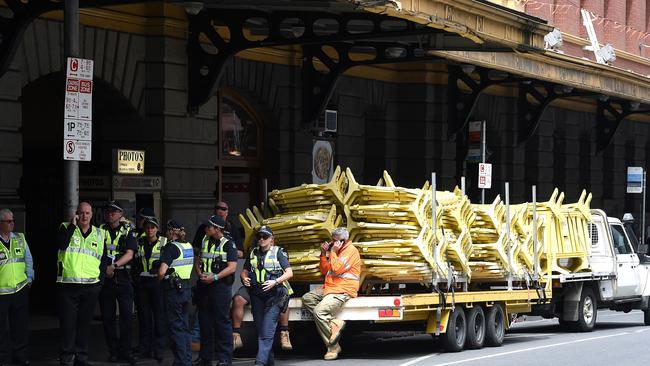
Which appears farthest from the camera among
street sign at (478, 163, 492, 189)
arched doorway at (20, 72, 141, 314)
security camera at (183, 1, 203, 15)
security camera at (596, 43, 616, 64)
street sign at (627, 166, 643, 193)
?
security camera at (596, 43, 616, 64)

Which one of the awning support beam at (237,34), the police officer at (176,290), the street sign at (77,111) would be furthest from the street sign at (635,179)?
the street sign at (77,111)

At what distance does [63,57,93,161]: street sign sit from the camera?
15141mm

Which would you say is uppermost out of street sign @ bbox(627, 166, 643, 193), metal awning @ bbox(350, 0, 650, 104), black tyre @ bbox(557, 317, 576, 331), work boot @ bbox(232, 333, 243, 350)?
metal awning @ bbox(350, 0, 650, 104)

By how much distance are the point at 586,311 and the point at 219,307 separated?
31.7 ft

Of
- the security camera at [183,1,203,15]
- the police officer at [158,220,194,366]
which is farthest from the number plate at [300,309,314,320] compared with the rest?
the security camera at [183,1,203,15]

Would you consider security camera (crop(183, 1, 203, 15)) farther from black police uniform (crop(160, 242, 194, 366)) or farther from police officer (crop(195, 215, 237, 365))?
black police uniform (crop(160, 242, 194, 366))

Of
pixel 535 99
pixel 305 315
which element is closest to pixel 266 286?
pixel 305 315

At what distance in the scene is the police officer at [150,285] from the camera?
1631cm

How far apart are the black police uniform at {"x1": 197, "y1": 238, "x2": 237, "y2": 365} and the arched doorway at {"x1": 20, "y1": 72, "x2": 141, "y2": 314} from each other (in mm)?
7024

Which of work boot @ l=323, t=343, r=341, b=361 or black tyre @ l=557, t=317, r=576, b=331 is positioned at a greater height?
work boot @ l=323, t=343, r=341, b=361

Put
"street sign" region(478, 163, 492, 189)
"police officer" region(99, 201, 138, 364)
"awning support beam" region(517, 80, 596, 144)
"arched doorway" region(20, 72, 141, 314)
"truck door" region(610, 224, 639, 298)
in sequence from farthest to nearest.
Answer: "awning support beam" region(517, 80, 596, 144) < "street sign" region(478, 163, 492, 189) < "truck door" region(610, 224, 639, 298) < "arched doorway" region(20, 72, 141, 314) < "police officer" region(99, 201, 138, 364)

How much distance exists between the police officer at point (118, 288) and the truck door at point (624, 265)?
35.0 ft

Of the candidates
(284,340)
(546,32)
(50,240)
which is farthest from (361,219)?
(546,32)

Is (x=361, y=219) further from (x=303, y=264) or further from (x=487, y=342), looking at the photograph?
(x=487, y=342)
